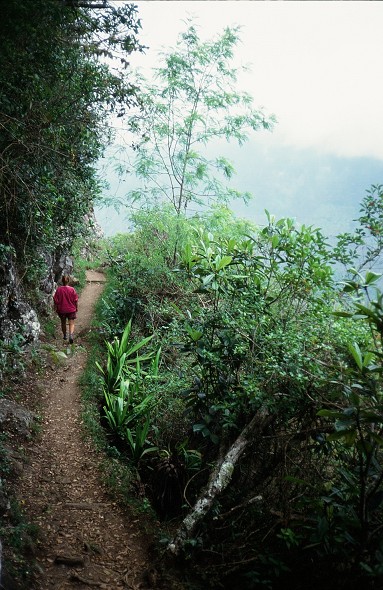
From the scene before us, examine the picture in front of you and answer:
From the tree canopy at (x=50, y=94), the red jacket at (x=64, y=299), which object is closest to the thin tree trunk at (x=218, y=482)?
the tree canopy at (x=50, y=94)

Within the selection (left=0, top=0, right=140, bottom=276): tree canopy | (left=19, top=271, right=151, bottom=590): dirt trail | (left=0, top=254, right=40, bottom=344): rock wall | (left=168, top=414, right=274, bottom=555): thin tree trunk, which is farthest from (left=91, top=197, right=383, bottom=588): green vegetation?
(left=0, top=254, right=40, bottom=344): rock wall

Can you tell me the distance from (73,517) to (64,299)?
14.7 ft

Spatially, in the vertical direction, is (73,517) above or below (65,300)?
below

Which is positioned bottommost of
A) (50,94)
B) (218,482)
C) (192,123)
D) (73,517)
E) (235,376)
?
(73,517)

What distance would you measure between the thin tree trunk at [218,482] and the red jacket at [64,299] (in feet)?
16.5

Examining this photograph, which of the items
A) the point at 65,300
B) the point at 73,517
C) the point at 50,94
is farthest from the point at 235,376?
the point at 65,300

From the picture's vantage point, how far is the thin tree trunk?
11.7ft

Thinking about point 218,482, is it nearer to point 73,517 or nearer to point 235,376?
point 235,376

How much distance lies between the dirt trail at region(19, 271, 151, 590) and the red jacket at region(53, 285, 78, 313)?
2.17 metres

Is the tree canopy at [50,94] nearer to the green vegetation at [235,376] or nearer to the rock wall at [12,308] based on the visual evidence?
the green vegetation at [235,376]

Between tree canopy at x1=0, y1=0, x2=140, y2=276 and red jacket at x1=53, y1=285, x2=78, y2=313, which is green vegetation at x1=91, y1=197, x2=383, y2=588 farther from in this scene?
red jacket at x1=53, y1=285, x2=78, y2=313

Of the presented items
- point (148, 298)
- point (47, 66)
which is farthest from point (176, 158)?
point (47, 66)

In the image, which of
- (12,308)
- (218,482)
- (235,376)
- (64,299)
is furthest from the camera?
(64,299)

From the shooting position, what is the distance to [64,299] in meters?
7.91
